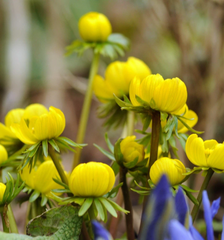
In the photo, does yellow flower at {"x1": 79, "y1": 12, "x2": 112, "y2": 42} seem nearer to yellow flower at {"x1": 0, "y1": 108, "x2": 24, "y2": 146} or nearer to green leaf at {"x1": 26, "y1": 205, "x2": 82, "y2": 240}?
yellow flower at {"x1": 0, "y1": 108, "x2": 24, "y2": 146}

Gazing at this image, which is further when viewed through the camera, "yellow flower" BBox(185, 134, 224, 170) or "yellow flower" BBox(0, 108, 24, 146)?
"yellow flower" BBox(0, 108, 24, 146)

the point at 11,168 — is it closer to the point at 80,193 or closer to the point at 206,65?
the point at 80,193

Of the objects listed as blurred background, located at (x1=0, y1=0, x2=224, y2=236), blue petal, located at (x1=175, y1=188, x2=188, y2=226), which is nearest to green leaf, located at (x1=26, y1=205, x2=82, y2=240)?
blue petal, located at (x1=175, y1=188, x2=188, y2=226)

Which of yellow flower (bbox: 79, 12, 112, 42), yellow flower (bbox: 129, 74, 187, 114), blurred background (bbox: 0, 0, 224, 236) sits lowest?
blurred background (bbox: 0, 0, 224, 236)

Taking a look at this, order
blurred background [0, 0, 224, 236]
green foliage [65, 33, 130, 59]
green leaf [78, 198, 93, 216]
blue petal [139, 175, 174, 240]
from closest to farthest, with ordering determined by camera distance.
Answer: blue petal [139, 175, 174, 240] < green leaf [78, 198, 93, 216] < green foliage [65, 33, 130, 59] < blurred background [0, 0, 224, 236]

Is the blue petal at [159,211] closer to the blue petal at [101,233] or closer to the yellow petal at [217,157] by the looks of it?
the blue petal at [101,233]

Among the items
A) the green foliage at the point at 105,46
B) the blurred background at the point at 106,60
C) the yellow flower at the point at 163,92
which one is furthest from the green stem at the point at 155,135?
the blurred background at the point at 106,60

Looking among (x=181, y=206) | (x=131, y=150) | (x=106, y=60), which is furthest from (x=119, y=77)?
(x=106, y=60)
